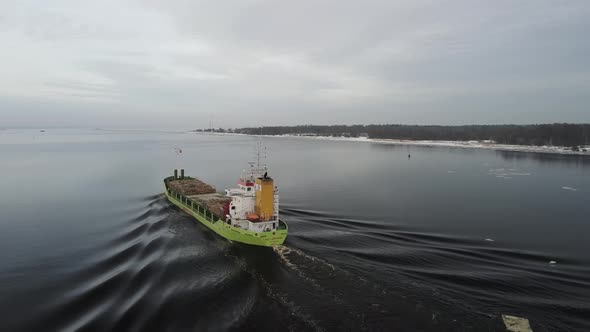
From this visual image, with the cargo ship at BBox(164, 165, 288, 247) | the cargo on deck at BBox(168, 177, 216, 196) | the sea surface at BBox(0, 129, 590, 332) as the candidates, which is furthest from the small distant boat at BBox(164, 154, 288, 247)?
the cargo on deck at BBox(168, 177, 216, 196)

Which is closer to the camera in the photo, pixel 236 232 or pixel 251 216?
pixel 251 216

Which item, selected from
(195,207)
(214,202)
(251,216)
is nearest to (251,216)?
(251,216)

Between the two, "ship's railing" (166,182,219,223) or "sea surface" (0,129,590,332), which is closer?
"sea surface" (0,129,590,332)

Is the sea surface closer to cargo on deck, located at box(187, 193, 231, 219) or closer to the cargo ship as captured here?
the cargo ship

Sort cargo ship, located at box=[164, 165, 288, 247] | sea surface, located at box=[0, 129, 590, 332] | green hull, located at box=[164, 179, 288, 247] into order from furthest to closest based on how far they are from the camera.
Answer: cargo ship, located at box=[164, 165, 288, 247] → green hull, located at box=[164, 179, 288, 247] → sea surface, located at box=[0, 129, 590, 332]

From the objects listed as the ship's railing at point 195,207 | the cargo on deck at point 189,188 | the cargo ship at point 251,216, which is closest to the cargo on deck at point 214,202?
the cargo ship at point 251,216

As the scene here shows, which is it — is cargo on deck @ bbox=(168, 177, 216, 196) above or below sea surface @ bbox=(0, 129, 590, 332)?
above

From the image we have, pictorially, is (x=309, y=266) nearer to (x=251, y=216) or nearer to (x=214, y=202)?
(x=251, y=216)
